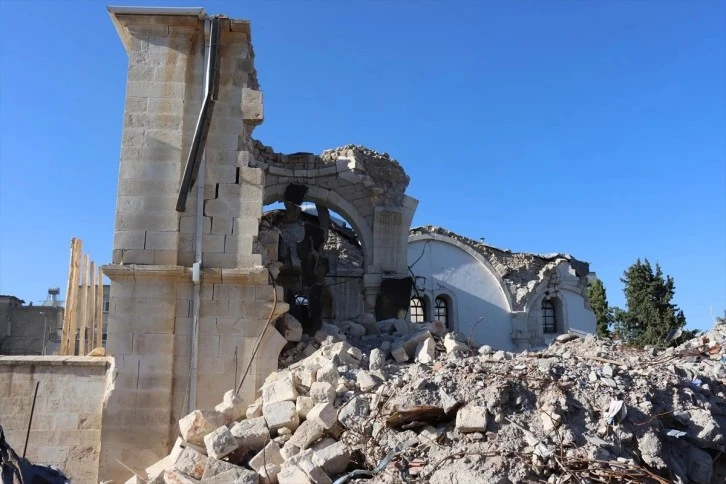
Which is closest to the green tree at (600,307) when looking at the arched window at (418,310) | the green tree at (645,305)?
the green tree at (645,305)

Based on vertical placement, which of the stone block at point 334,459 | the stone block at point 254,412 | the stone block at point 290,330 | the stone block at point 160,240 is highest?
the stone block at point 160,240

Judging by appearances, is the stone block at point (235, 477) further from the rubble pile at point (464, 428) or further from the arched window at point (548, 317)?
the arched window at point (548, 317)

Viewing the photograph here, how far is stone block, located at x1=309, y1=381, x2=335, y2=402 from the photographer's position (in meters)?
5.50

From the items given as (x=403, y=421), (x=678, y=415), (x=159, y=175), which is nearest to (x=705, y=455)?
(x=678, y=415)

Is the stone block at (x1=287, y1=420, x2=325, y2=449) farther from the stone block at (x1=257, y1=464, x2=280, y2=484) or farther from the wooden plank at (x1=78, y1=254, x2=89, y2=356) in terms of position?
the wooden plank at (x1=78, y1=254, x2=89, y2=356)

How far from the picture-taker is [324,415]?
5129 millimetres

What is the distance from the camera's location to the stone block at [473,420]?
483 cm

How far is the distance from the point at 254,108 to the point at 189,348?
287 centimetres

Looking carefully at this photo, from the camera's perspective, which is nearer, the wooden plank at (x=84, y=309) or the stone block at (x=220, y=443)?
the stone block at (x=220, y=443)

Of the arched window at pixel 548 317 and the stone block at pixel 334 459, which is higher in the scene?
the arched window at pixel 548 317

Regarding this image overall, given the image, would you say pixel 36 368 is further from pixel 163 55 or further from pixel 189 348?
pixel 163 55

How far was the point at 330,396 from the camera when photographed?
5.53m

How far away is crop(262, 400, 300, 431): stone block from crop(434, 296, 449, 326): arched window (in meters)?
15.4

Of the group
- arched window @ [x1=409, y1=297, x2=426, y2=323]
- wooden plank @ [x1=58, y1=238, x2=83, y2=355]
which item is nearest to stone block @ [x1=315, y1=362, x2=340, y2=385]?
wooden plank @ [x1=58, y1=238, x2=83, y2=355]
